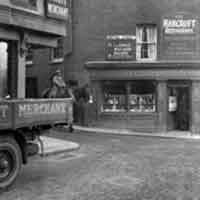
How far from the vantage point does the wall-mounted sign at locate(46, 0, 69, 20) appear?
11.4 metres

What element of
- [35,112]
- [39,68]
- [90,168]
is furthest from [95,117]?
[35,112]

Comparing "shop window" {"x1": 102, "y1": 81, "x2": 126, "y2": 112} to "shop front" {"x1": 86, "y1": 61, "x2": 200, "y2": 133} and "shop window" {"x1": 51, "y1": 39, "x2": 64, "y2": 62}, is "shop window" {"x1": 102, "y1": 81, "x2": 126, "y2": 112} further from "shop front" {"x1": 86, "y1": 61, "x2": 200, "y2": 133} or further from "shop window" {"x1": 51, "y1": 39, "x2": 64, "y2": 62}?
"shop window" {"x1": 51, "y1": 39, "x2": 64, "y2": 62}

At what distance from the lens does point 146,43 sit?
1945 centimetres

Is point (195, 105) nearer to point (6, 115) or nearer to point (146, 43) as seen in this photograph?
point (146, 43)

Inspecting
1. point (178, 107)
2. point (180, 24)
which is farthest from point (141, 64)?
point (178, 107)

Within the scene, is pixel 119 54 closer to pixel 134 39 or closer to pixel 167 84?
pixel 134 39

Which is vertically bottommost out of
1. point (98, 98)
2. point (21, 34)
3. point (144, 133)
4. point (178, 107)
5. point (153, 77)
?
point (144, 133)

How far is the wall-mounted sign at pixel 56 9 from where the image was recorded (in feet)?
37.4

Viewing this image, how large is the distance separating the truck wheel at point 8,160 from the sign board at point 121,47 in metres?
13.1

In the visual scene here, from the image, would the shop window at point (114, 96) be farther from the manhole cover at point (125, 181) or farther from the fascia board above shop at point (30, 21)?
the manhole cover at point (125, 181)

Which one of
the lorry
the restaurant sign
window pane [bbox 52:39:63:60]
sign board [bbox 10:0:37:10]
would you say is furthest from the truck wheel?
window pane [bbox 52:39:63:60]

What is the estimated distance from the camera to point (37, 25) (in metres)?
11.0

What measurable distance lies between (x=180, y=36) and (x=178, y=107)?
3856 mm

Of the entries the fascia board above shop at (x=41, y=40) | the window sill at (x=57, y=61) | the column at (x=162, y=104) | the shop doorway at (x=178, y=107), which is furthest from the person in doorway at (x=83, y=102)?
the fascia board above shop at (x=41, y=40)
